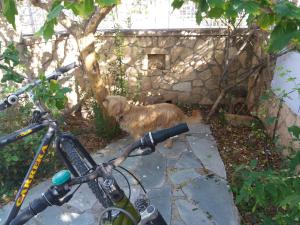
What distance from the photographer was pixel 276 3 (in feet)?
4.03

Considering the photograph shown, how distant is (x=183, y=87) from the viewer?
574cm

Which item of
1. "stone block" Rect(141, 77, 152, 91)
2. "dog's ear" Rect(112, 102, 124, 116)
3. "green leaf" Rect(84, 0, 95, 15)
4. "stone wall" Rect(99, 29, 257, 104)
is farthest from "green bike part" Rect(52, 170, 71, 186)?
"stone block" Rect(141, 77, 152, 91)

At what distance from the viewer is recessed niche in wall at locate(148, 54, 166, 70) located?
5598 millimetres

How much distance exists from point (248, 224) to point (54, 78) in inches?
91.6

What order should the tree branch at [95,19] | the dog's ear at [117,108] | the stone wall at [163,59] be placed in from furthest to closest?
1. the stone wall at [163,59]
2. the dog's ear at [117,108]
3. the tree branch at [95,19]

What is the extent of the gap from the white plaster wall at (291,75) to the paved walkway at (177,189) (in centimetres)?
120

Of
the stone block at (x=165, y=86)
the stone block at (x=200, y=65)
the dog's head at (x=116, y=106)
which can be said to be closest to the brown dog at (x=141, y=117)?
the dog's head at (x=116, y=106)

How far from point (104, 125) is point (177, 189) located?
1.61 m

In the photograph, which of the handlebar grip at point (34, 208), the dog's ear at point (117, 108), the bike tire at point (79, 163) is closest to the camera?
the handlebar grip at point (34, 208)

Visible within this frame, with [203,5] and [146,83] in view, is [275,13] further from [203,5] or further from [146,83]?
[146,83]

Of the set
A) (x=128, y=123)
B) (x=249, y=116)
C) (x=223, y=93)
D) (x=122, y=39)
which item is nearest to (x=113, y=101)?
(x=128, y=123)

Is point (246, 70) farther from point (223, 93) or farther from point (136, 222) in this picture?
point (136, 222)

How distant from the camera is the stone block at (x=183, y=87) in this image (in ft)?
18.8

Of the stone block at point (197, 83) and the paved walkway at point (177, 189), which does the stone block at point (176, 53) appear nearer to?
the stone block at point (197, 83)
